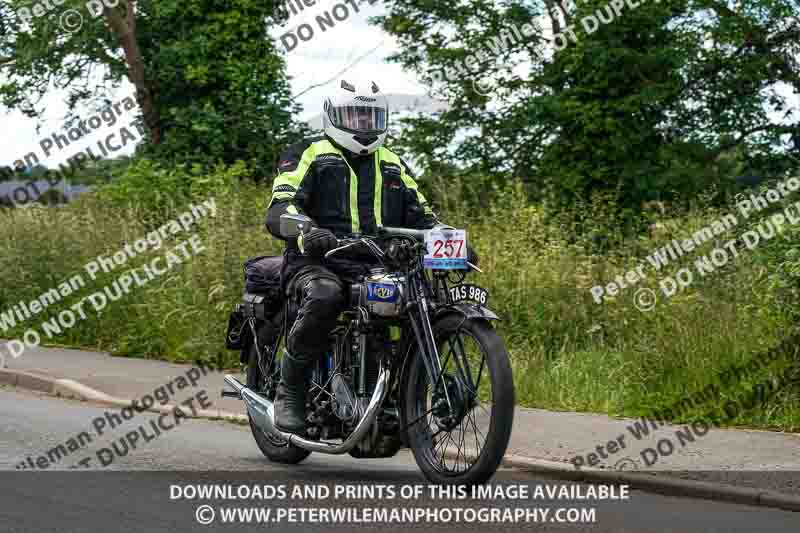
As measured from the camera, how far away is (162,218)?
20.8 metres

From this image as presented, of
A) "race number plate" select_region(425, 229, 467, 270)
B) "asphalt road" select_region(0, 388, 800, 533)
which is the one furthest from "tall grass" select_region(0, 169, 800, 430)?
"race number plate" select_region(425, 229, 467, 270)

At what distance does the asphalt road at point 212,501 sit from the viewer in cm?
733

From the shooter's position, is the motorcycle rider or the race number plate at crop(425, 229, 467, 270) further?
the motorcycle rider

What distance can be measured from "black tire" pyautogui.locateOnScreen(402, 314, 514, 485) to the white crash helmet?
128 centimetres

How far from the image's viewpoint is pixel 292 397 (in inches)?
340

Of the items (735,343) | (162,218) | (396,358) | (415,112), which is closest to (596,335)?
(735,343)

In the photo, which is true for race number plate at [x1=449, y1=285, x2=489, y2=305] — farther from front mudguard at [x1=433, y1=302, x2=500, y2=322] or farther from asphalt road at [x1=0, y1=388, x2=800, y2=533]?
asphalt road at [x1=0, y1=388, x2=800, y2=533]

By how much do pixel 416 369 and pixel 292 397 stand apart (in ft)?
3.46

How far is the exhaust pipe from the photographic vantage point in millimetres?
8000

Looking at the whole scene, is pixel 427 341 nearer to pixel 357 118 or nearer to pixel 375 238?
pixel 375 238

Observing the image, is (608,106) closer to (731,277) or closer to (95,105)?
(95,105)

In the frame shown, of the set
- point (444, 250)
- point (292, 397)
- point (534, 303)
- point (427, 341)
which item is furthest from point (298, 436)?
point (534, 303)

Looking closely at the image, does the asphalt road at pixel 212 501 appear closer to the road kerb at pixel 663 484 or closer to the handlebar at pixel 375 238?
the road kerb at pixel 663 484

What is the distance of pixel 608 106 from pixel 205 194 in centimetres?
878
